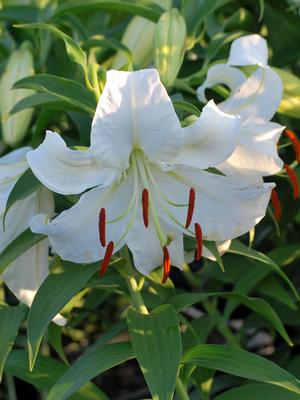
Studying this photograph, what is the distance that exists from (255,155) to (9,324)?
342mm

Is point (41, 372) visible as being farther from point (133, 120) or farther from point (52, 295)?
point (133, 120)

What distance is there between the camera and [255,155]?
0.94 metres

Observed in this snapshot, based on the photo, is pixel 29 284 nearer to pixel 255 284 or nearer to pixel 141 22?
pixel 255 284

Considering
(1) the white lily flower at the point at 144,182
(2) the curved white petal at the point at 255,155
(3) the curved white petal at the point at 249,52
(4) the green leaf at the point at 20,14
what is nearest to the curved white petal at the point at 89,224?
(1) the white lily flower at the point at 144,182

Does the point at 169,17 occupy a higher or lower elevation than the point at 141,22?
higher

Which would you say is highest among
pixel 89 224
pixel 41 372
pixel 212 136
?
pixel 212 136

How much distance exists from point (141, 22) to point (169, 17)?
228 mm

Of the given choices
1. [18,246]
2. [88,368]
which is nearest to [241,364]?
[88,368]

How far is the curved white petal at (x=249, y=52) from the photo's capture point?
100 centimetres

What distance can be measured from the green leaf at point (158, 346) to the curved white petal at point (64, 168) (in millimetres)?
169

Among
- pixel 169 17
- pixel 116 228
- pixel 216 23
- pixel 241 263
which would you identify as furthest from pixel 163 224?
pixel 216 23

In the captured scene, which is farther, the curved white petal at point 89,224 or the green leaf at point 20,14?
the green leaf at point 20,14

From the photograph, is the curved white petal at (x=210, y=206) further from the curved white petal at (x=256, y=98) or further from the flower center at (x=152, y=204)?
the curved white petal at (x=256, y=98)

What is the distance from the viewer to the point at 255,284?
1215 mm
